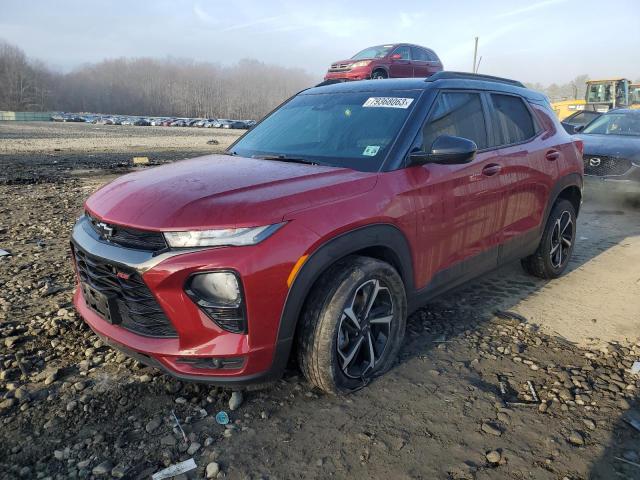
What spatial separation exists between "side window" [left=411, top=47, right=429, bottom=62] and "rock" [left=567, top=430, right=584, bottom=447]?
1378 cm

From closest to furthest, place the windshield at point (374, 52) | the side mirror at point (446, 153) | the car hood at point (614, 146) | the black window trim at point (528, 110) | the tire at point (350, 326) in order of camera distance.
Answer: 1. the tire at point (350, 326)
2. the side mirror at point (446, 153)
3. the black window trim at point (528, 110)
4. the car hood at point (614, 146)
5. the windshield at point (374, 52)

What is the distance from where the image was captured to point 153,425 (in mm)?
2516

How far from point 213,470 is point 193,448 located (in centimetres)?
19

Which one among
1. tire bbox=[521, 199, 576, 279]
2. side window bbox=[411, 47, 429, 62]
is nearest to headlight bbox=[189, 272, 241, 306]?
tire bbox=[521, 199, 576, 279]

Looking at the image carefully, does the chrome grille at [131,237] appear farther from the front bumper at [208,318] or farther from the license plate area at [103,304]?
the license plate area at [103,304]

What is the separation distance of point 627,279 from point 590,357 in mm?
2020

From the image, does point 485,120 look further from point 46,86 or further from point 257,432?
point 46,86

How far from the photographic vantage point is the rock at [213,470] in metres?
2.21

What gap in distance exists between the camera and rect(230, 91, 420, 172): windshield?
3.08 metres

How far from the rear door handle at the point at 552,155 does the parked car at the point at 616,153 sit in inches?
190

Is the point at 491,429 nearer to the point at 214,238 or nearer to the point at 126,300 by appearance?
the point at 214,238

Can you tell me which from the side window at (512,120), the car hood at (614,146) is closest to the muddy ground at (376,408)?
the side window at (512,120)

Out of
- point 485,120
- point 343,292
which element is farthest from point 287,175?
point 485,120

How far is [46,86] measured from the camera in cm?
11988
